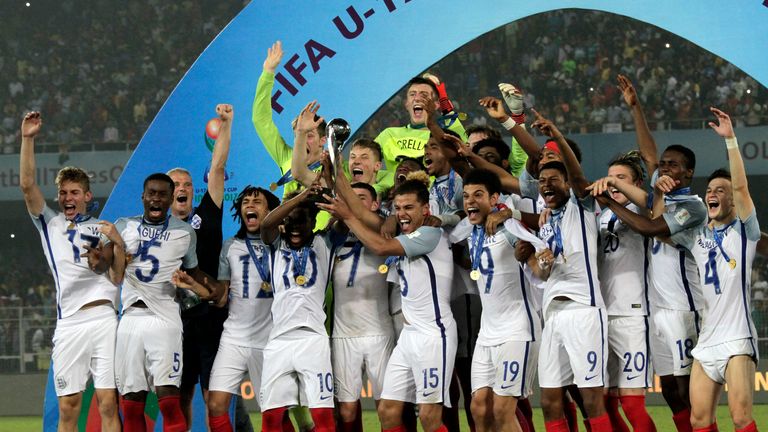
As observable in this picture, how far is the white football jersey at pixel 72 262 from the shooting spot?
6.85 meters

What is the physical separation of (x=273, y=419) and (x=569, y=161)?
84.3 inches

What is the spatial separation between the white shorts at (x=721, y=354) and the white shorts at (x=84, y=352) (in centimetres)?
330

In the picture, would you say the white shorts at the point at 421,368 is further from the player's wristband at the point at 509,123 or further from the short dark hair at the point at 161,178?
the short dark hair at the point at 161,178

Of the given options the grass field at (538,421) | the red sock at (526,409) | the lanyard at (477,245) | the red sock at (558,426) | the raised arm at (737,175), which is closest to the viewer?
the raised arm at (737,175)

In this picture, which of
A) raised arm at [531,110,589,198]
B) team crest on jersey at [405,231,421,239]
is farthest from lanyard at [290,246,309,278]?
raised arm at [531,110,589,198]

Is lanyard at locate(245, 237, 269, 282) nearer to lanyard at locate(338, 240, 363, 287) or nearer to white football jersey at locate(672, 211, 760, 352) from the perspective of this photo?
lanyard at locate(338, 240, 363, 287)

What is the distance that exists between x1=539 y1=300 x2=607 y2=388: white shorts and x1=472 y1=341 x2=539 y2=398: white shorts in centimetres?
10

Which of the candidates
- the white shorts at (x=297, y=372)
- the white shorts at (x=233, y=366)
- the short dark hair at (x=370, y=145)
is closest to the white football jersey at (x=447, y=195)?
the short dark hair at (x=370, y=145)

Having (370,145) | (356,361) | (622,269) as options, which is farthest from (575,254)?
(370,145)

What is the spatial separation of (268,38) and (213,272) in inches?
69.5

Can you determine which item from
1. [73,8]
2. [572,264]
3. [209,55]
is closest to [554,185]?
[572,264]

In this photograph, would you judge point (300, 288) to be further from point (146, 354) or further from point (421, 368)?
point (146, 354)

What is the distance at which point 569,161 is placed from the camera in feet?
19.6

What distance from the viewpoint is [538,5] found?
7.50 meters
